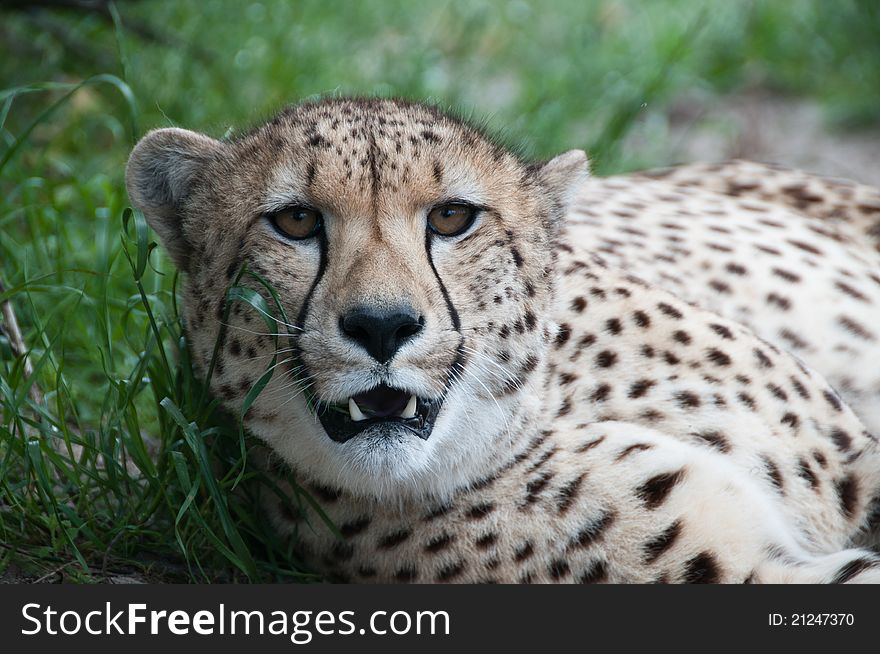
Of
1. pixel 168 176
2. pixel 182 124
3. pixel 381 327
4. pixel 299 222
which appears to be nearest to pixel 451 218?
pixel 299 222

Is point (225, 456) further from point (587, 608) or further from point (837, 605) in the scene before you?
point (837, 605)

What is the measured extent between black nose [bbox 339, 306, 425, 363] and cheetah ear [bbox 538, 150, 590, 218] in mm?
730

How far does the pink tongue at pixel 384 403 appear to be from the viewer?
7.79ft

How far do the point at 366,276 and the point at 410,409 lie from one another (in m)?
0.28

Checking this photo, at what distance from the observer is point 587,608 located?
7.95ft

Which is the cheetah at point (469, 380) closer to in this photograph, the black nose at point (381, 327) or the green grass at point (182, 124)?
the black nose at point (381, 327)

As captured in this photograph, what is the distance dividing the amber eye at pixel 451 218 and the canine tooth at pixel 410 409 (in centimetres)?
37

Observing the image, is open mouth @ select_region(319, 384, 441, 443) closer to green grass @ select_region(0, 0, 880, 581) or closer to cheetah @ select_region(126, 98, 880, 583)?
cheetah @ select_region(126, 98, 880, 583)

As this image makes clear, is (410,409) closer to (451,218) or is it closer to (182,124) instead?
(451,218)

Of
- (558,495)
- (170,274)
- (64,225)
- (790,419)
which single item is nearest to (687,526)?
(558,495)

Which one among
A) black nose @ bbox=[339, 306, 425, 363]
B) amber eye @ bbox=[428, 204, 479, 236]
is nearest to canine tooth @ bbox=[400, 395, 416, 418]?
black nose @ bbox=[339, 306, 425, 363]

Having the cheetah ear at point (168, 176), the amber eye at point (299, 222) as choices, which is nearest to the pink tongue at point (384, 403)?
the amber eye at point (299, 222)

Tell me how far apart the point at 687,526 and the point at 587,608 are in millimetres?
317

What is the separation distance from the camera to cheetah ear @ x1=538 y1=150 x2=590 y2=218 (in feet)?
9.38
